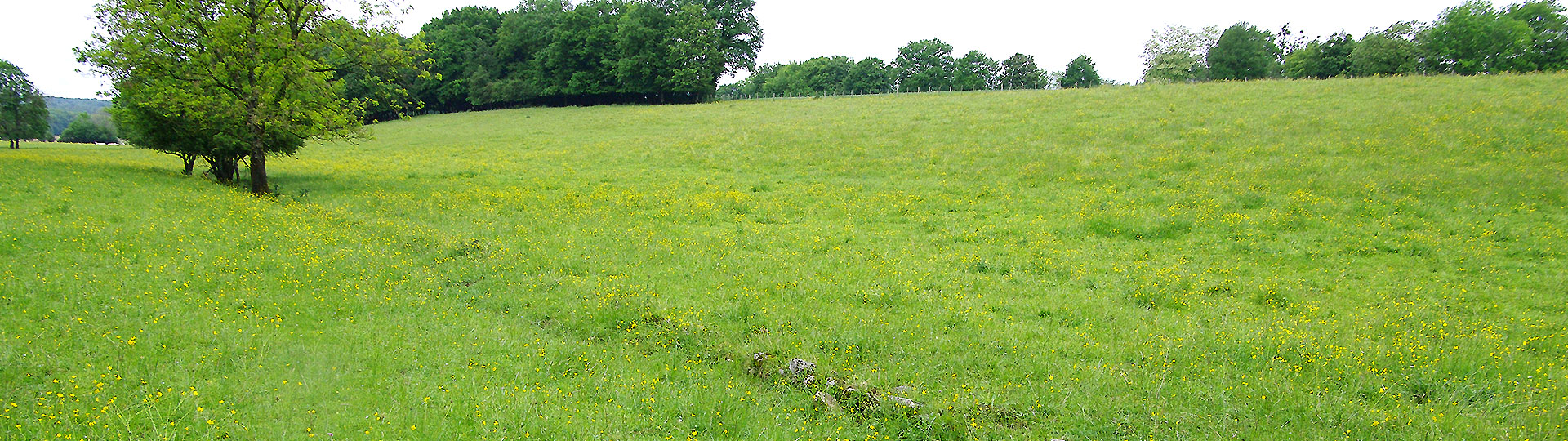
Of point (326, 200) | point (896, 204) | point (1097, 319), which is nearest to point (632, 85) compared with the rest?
point (326, 200)

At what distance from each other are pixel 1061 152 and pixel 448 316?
21494 millimetres

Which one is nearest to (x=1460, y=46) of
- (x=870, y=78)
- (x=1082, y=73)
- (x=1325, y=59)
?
(x=1325, y=59)

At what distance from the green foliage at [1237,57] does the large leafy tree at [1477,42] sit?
1527 centimetres

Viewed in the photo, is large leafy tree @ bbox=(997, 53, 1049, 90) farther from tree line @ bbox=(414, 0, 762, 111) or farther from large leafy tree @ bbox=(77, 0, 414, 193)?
large leafy tree @ bbox=(77, 0, 414, 193)

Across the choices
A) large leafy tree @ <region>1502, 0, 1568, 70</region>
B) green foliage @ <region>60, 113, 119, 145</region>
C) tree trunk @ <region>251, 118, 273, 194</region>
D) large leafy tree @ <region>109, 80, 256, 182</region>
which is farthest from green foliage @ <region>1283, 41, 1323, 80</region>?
green foliage @ <region>60, 113, 119, 145</region>

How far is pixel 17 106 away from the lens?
57188 mm

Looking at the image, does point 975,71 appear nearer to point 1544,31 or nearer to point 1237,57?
point 1237,57

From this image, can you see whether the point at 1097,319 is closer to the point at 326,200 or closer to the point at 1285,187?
the point at 1285,187

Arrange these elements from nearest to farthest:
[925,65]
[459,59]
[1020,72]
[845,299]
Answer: [845,299] → [459,59] → [925,65] → [1020,72]

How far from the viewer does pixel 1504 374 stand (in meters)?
7.89

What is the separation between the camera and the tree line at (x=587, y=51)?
7044cm

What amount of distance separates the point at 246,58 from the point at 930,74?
105438 mm

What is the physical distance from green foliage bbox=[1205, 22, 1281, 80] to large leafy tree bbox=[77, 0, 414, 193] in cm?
8685

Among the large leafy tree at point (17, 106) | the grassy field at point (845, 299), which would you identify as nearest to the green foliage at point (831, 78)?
the large leafy tree at point (17, 106)
